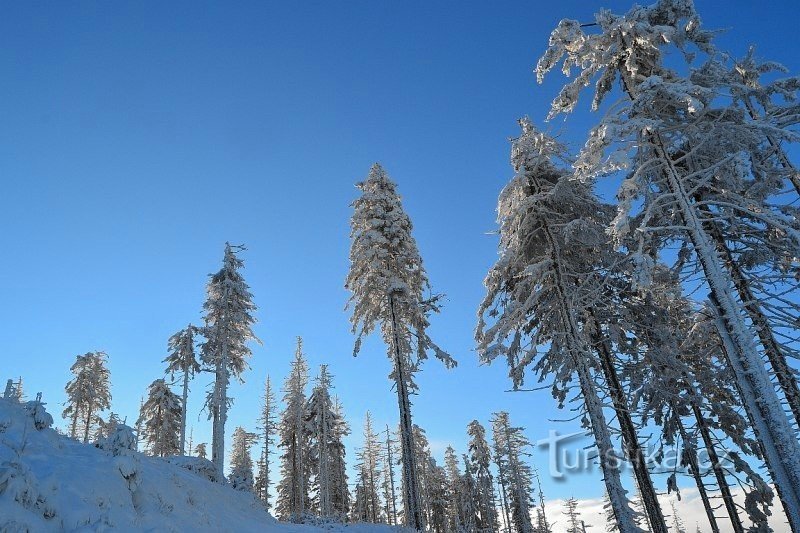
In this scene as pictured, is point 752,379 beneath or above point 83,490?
above

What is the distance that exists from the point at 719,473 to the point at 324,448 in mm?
28746

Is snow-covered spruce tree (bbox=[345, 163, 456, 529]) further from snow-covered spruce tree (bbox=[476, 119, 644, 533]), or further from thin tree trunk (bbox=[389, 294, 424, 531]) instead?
snow-covered spruce tree (bbox=[476, 119, 644, 533])

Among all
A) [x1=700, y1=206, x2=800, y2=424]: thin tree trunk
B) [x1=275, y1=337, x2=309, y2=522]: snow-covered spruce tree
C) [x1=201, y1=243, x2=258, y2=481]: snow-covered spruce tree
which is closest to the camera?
[x1=700, y1=206, x2=800, y2=424]: thin tree trunk

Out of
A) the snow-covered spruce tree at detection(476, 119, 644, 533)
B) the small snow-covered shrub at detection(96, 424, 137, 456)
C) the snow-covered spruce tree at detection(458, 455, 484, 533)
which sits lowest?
the snow-covered spruce tree at detection(458, 455, 484, 533)

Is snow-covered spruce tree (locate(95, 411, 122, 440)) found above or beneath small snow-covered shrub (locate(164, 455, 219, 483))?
above

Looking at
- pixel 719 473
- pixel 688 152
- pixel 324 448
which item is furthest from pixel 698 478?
pixel 324 448

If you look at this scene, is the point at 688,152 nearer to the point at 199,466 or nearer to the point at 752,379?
the point at 752,379

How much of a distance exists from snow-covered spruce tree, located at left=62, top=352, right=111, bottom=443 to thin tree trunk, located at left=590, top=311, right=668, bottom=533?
4059 centimetres

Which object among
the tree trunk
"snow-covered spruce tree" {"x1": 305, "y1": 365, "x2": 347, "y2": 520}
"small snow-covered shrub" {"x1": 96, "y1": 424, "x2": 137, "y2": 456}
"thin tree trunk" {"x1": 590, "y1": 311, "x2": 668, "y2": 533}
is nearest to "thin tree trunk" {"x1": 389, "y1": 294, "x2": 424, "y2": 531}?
"thin tree trunk" {"x1": 590, "y1": 311, "x2": 668, "y2": 533}

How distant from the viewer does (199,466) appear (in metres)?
15.9

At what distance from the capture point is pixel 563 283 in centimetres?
1368

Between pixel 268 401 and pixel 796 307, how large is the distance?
47233 mm

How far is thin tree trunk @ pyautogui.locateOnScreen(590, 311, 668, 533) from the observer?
1221 centimetres

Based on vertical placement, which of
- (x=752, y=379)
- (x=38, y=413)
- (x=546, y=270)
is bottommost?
(x=752, y=379)
